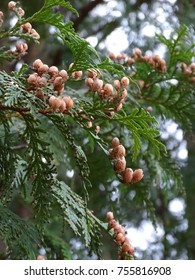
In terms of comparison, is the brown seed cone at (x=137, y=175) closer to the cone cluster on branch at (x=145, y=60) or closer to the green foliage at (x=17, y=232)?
the green foliage at (x=17, y=232)

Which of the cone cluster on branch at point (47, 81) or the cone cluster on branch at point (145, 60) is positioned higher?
the cone cluster on branch at point (145, 60)

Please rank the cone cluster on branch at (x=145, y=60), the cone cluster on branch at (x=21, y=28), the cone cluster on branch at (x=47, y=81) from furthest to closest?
1. the cone cluster on branch at (x=145, y=60)
2. the cone cluster on branch at (x=21, y=28)
3. the cone cluster on branch at (x=47, y=81)

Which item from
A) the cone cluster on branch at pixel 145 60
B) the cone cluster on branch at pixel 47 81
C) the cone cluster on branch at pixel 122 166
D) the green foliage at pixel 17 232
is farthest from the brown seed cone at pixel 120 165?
the cone cluster on branch at pixel 145 60

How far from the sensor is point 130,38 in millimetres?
2582

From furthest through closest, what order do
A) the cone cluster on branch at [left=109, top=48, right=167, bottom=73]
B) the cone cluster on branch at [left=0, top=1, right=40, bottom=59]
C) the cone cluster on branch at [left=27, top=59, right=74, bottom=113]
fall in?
1. the cone cluster on branch at [left=109, top=48, right=167, bottom=73]
2. the cone cluster on branch at [left=0, top=1, right=40, bottom=59]
3. the cone cluster on branch at [left=27, top=59, right=74, bottom=113]

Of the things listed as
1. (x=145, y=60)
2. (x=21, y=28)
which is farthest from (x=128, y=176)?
(x=145, y=60)

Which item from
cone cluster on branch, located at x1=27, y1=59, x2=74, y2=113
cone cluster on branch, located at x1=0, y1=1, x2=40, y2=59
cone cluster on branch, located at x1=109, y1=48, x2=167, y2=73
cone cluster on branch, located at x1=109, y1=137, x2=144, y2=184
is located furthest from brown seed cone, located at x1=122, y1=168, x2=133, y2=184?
cone cluster on branch, located at x1=109, y1=48, x2=167, y2=73

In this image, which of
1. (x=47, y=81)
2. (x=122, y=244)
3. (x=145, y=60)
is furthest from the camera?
(x=145, y=60)

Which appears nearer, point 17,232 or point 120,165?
point 120,165

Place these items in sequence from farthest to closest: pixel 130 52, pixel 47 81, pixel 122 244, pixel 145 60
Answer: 1. pixel 130 52
2. pixel 145 60
3. pixel 122 244
4. pixel 47 81

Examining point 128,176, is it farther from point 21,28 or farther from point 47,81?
point 21,28

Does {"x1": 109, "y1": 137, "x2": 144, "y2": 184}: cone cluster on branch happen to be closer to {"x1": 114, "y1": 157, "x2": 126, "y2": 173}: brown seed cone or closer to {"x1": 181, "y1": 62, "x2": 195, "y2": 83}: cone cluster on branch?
{"x1": 114, "y1": 157, "x2": 126, "y2": 173}: brown seed cone
